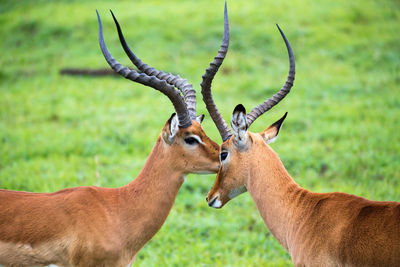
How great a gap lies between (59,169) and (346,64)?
6.72m

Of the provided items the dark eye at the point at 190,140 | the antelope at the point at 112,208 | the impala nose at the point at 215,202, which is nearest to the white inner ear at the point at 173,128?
the antelope at the point at 112,208

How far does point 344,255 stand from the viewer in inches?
121

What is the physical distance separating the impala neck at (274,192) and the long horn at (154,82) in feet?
2.13

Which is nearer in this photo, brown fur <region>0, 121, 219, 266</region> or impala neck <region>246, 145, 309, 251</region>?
brown fur <region>0, 121, 219, 266</region>

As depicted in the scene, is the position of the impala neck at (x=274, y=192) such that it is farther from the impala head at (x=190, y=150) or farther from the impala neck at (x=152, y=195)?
the impala neck at (x=152, y=195)

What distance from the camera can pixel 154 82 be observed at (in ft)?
12.0

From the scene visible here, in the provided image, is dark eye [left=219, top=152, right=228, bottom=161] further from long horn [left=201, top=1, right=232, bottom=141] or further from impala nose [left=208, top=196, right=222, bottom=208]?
impala nose [left=208, top=196, right=222, bottom=208]

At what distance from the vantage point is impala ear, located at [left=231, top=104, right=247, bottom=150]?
355 centimetres

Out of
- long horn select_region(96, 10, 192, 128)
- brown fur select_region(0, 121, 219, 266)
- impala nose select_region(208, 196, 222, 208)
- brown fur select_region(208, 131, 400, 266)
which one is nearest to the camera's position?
brown fur select_region(208, 131, 400, 266)

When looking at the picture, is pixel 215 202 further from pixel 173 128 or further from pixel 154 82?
pixel 154 82

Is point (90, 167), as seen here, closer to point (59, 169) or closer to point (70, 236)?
point (59, 169)

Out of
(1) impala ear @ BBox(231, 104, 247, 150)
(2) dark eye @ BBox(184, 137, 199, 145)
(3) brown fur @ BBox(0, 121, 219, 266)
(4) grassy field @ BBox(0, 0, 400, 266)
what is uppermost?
(1) impala ear @ BBox(231, 104, 247, 150)

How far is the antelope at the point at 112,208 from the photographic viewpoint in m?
3.49

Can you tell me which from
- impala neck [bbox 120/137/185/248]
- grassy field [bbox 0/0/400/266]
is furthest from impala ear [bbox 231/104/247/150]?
grassy field [bbox 0/0/400/266]
